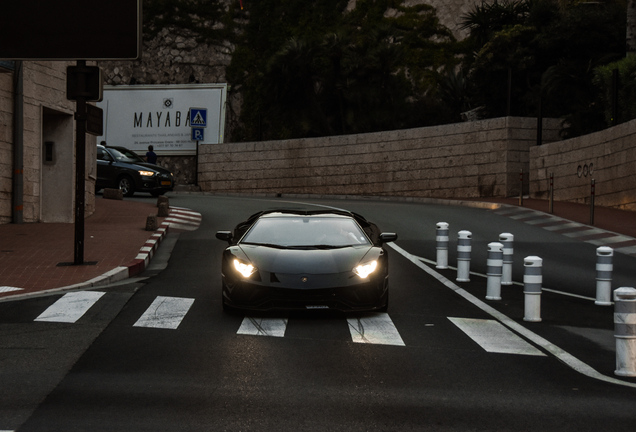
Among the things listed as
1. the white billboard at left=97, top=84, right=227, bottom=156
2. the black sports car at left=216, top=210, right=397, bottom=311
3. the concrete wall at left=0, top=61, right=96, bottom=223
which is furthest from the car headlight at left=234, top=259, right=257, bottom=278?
the white billboard at left=97, top=84, right=227, bottom=156

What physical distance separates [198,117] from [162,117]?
2100mm

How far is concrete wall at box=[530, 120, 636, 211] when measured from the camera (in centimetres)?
→ 2281

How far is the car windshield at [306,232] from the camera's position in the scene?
388 inches

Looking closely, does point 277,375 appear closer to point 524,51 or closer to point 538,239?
point 538,239

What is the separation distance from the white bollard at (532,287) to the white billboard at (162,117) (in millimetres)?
34336

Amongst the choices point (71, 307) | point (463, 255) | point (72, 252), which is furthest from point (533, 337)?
point (72, 252)

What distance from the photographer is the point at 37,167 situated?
19.3 m

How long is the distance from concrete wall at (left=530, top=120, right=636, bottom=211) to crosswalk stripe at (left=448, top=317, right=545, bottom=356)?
15.0 m

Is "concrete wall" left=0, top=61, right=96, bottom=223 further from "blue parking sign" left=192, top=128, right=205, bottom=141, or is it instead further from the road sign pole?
"blue parking sign" left=192, top=128, right=205, bottom=141

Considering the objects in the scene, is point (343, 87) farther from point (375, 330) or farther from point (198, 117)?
point (375, 330)

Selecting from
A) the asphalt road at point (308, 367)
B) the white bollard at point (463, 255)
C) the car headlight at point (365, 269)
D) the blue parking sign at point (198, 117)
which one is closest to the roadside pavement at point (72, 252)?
the asphalt road at point (308, 367)

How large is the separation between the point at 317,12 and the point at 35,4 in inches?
1385

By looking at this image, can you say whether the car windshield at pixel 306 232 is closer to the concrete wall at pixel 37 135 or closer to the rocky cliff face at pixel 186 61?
the concrete wall at pixel 37 135

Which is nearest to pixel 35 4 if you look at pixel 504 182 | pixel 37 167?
pixel 37 167
